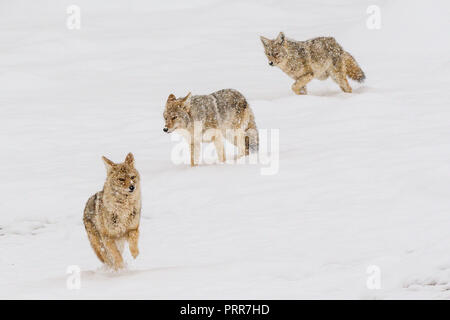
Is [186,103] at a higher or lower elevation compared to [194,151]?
higher

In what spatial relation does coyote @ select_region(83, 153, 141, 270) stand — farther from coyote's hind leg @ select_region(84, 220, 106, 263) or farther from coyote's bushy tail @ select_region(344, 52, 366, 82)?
coyote's bushy tail @ select_region(344, 52, 366, 82)

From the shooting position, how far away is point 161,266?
9586 millimetres

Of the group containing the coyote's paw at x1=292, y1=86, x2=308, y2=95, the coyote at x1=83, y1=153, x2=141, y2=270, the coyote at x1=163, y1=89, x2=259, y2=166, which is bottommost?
the coyote at x1=83, y1=153, x2=141, y2=270

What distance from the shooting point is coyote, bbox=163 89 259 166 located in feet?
40.3

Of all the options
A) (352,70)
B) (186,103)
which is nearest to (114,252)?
(186,103)

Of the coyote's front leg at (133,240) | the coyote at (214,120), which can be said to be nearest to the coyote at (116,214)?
the coyote's front leg at (133,240)

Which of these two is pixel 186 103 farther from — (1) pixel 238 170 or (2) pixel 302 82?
(2) pixel 302 82

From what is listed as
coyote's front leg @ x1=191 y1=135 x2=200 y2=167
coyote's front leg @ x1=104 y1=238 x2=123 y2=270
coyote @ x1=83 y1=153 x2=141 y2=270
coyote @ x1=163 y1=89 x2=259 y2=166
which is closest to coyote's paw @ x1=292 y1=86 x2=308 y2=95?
coyote @ x1=163 y1=89 x2=259 y2=166

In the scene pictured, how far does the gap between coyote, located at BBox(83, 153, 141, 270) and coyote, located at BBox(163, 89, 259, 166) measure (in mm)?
3236

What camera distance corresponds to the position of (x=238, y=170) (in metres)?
12.3

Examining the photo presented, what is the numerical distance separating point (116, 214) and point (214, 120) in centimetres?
397

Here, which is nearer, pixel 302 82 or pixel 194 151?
pixel 194 151
